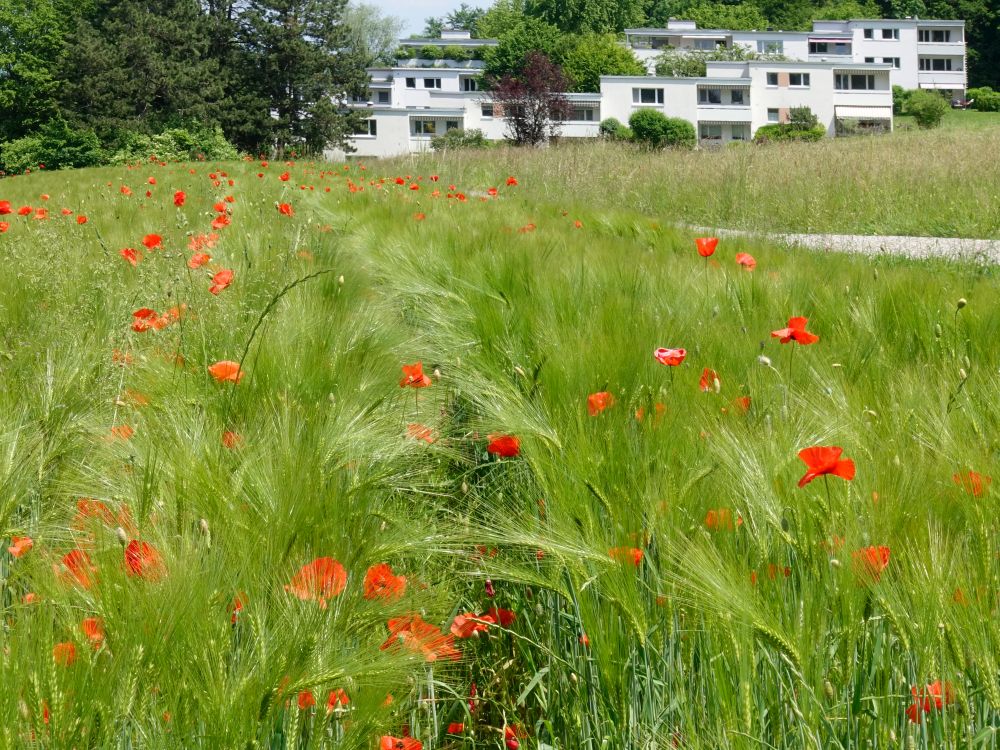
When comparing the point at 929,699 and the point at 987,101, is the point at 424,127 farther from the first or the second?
the point at 929,699

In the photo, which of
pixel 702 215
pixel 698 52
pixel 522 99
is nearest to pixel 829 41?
pixel 698 52

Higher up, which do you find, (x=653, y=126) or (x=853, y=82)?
(x=853, y=82)

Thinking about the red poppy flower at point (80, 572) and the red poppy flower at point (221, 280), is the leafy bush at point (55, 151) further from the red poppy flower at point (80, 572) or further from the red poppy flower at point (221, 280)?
the red poppy flower at point (80, 572)

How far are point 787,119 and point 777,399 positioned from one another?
201 ft

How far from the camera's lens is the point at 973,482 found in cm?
Result: 103

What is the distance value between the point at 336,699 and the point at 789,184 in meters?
11.8

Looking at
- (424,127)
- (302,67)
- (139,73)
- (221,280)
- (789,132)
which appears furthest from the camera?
(424,127)

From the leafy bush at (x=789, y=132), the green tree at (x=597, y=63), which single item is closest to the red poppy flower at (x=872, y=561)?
the leafy bush at (x=789, y=132)

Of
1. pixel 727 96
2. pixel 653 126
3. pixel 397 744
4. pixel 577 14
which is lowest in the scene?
pixel 397 744

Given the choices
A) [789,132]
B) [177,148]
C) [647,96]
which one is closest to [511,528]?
[177,148]

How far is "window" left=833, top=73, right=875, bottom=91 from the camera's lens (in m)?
59.7

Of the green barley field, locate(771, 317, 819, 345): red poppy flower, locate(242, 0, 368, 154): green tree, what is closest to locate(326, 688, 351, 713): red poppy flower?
the green barley field

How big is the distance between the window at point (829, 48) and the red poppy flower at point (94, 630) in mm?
79809

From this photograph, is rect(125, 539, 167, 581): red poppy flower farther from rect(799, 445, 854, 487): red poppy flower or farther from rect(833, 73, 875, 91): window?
rect(833, 73, 875, 91): window
